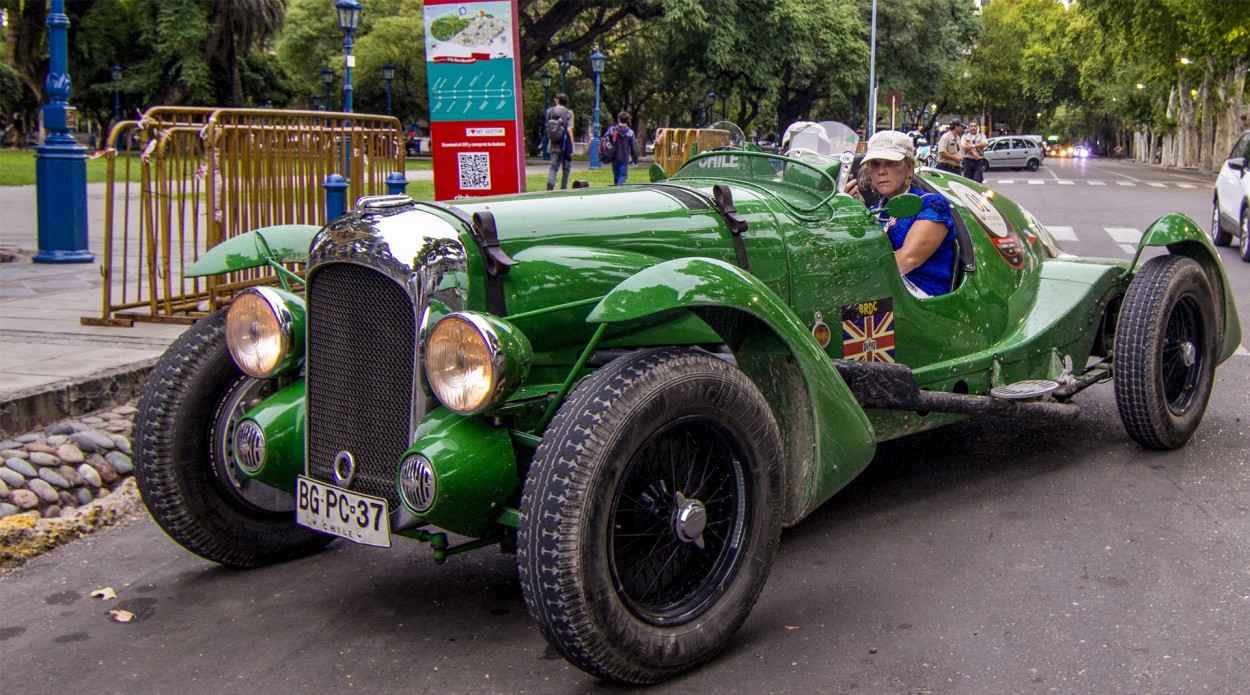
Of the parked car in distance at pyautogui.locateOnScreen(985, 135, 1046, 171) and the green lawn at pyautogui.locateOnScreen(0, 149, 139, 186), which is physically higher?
the parked car in distance at pyautogui.locateOnScreen(985, 135, 1046, 171)

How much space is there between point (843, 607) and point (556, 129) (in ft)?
61.9

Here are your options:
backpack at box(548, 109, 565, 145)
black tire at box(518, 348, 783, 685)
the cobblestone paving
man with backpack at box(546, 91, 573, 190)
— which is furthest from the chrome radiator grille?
backpack at box(548, 109, 565, 145)

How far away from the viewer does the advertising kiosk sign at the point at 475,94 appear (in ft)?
27.7

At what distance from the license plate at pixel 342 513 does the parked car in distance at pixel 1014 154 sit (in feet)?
177

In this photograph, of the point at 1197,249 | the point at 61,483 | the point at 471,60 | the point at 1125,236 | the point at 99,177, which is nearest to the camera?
the point at 61,483

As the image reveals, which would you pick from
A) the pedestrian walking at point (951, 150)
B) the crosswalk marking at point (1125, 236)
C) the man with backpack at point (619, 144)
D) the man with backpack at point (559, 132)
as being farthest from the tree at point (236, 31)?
the crosswalk marking at point (1125, 236)

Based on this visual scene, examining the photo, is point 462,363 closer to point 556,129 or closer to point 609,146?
point 556,129

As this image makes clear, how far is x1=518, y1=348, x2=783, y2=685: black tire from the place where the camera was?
2.91 meters

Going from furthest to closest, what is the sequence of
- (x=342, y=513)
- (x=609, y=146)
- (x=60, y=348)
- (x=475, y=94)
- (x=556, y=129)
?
(x=609, y=146)
(x=556, y=129)
(x=475, y=94)
(x=60, y=348)
(x=342, y=513)

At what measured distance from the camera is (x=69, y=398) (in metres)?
5.66

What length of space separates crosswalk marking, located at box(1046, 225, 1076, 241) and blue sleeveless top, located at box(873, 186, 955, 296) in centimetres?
1187

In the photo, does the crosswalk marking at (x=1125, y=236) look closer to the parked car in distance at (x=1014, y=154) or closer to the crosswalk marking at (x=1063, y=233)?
the crosswalk marking at (x=1063, y=233)

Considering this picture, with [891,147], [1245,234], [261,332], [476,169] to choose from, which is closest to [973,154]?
[1245,234]

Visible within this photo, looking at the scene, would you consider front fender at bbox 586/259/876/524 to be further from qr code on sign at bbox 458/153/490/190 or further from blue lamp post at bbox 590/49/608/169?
blue lamp post at bbox 590/49/608/169
